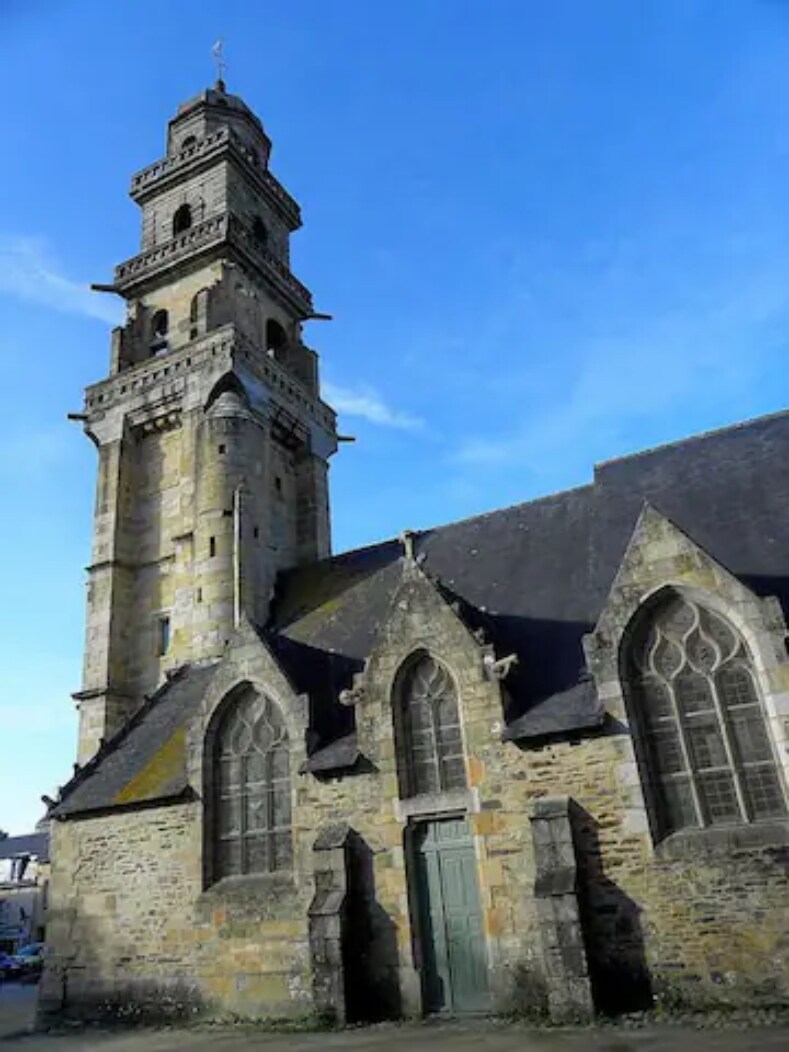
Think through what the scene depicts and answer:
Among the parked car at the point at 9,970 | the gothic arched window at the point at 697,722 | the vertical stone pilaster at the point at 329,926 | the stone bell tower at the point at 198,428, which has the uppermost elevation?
the stone bell tower at the point at 198,428

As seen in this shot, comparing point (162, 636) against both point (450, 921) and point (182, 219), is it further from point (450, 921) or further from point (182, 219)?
point (182, 219)

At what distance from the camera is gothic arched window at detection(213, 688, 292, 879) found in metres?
13.4

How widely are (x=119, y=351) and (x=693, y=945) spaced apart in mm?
21095

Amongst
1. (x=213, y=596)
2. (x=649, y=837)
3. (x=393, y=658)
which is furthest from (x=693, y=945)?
(x=213, y=596)

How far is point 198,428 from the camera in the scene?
2134cm

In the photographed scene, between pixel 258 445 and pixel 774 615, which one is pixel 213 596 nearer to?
pixel 258 445

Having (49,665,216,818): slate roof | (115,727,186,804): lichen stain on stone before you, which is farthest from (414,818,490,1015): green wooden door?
(115,727,186,804): lichen stain on stone

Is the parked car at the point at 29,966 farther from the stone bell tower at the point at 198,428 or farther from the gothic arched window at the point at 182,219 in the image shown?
the gothic arched window at the point at 182,219

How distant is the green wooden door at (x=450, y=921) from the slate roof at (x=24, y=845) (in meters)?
45.1

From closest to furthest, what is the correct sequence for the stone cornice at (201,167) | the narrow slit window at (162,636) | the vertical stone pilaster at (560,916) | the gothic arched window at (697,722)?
the vertical stone pilaster at (560,916)
the gothic arched window at (697,722)
the narrow slit window at (162,636)
the stone cornice at (201,167)

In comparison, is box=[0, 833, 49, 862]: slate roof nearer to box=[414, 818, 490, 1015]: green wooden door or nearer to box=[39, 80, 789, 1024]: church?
box=[39, 80, 789, 1024]: church

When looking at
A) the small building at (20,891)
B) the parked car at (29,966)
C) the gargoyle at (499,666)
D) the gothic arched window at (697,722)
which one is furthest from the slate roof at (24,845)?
the gothic arched window at (697,722)

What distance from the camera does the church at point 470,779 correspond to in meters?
10.4

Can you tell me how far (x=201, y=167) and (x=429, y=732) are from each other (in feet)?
68.3
